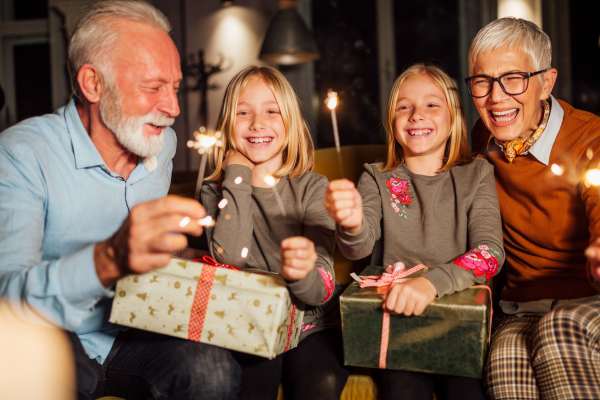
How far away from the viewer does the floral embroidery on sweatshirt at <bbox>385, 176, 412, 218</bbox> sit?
192 cm

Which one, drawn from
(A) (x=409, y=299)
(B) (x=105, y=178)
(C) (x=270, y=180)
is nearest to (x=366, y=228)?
(A) (x=409, y=299)

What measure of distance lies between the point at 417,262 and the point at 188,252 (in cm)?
66

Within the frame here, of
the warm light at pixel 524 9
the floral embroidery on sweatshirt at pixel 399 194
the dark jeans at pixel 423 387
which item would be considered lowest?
the dark jeans at pixel 423 387

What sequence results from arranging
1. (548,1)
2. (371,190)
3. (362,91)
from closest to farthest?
(371,190) → (548,1) → (362,91)

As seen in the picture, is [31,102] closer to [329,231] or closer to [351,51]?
[351,51]

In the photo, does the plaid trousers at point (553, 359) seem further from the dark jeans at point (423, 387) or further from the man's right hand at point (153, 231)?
the man's right hand at point (153, 231)

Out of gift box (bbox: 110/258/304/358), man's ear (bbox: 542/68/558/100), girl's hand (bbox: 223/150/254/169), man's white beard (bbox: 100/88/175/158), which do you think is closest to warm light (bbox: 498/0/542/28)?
man's ear (bbox: 542/68/558/100)

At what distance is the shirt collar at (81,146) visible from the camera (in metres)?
1.62

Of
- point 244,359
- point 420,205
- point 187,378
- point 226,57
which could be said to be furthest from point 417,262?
point 226,57

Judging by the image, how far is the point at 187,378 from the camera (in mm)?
1471

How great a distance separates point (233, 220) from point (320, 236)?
242mm

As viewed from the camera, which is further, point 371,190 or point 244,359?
point 371,190

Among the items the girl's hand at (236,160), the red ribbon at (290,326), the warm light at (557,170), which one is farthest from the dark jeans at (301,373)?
the warm light at (557,170)

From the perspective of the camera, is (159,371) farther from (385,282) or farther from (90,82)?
(90,82)
